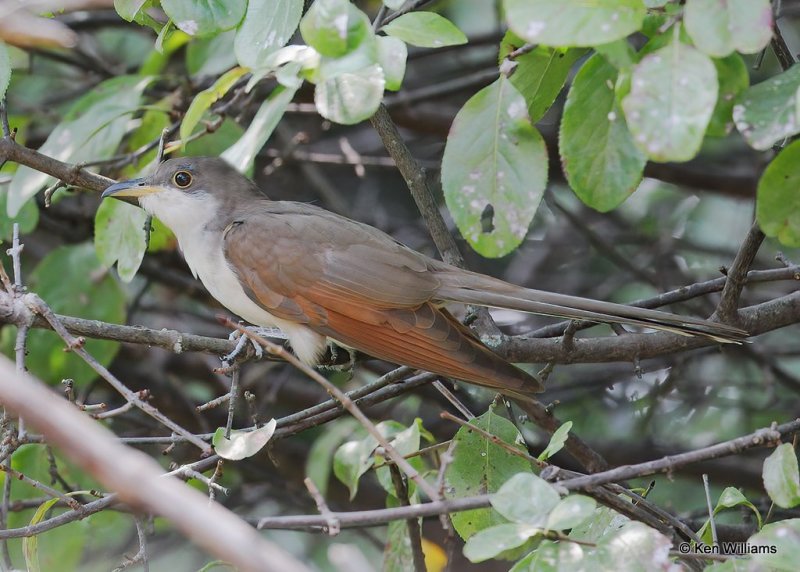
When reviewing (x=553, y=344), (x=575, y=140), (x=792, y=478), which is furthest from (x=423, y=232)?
(x=792, y=478)

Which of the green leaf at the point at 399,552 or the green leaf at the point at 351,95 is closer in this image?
the green leaf at the point at 351,95

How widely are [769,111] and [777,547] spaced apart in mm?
901

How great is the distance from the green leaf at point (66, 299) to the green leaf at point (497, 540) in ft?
9.53

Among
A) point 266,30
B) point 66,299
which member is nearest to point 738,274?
point 266,30

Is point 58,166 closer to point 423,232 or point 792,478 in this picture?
point 792,478

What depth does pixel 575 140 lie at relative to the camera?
7.55ft

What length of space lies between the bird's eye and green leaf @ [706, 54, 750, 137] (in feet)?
8.29

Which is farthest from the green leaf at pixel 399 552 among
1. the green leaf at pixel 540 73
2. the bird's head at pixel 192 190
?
the bird's head at pixel 192 190

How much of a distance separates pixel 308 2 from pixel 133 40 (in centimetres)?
344

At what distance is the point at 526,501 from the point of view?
6.36 feet

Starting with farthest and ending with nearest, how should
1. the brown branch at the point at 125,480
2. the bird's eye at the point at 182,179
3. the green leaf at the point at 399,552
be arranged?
the bird's eye at the point at 182,179 → the green leaf at the point at 399,552 → the brown branch at the point at 125,480

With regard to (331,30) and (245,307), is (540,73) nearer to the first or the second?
(331,30)

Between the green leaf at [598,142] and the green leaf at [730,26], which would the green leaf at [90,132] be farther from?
the green leaf at [730,26]

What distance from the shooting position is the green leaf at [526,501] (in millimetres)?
1906
